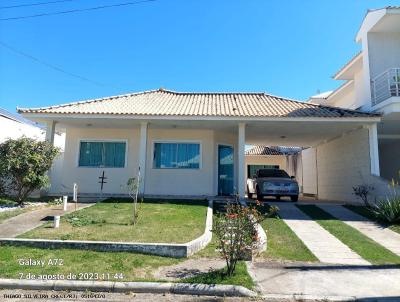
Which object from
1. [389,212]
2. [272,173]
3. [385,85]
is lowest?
[389,212]

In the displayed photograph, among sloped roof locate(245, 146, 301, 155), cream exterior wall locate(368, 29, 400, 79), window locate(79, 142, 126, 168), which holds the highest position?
cream exterior wall locate(368, 29, 400, 79)

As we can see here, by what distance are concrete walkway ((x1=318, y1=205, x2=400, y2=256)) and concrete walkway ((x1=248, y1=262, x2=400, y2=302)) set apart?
1795 millimetres

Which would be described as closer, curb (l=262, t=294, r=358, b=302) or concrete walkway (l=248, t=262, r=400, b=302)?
curb (l=262, t=294, r=358, b=302)

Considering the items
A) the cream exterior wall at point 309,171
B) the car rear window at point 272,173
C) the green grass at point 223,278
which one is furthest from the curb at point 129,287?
the cream exterior wall at point 309,171

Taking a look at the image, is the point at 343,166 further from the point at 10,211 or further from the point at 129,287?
the point at 10,211

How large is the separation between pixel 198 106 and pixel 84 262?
1055 centimetres

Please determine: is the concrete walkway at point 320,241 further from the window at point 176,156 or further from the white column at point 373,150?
the window at point 176,156

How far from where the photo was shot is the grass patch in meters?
5.69

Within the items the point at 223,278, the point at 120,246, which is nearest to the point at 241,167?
the point at 120,246

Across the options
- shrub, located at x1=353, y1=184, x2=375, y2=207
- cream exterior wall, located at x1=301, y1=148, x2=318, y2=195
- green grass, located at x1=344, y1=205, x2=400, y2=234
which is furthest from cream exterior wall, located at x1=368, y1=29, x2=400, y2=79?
cream exterior wall, located at x1=301, y1=148, x2=318, y2=195

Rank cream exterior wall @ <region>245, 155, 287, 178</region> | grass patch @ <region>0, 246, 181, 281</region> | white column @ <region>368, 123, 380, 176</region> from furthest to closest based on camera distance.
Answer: cream exterior wall @ <region>245, 155, 287, 178</region>
white column @ <region>368, 123, 380, 176</region>
grass patch @ <region>0, 246, 181, 281</region>

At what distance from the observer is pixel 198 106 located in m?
15.6

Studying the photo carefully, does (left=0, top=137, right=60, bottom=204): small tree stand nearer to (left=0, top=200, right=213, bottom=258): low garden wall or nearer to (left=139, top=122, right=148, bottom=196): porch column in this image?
(left=139, top=122, right=148, bottom=196): porch column

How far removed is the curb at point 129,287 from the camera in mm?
5188
